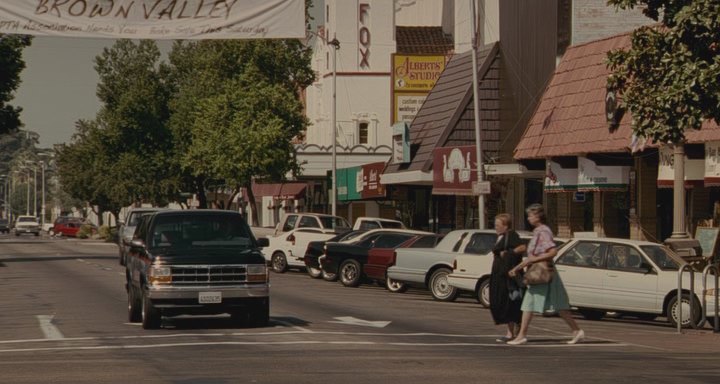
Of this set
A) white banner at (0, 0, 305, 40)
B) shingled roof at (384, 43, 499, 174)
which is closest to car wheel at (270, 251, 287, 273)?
shingled roof at (384, 43, 499, 174)

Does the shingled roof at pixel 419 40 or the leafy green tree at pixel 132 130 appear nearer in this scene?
the leafy green tree at pixel 132 130

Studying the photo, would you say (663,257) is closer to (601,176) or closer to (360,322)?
(360,322)

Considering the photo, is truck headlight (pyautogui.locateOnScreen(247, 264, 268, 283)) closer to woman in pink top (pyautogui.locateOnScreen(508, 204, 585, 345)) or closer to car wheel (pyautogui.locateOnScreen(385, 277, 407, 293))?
woman in pink top (pyautogui.locateOnScreen(508, 204, 585, 345))

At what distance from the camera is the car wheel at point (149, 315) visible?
21.4m

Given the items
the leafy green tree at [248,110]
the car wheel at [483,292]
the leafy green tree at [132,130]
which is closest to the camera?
the car wheel at [483,292]

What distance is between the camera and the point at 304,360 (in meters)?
16.8

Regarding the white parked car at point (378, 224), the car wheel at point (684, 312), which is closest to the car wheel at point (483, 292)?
the car wheel at point (684, 312)

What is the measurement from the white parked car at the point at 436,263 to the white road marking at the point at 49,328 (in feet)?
33.6

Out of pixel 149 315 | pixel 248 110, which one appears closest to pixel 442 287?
pixel 149 315

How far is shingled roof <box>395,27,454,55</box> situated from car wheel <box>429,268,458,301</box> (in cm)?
6367

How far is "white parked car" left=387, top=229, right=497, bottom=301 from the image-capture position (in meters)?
32.3

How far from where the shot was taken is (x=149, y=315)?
21531 mm

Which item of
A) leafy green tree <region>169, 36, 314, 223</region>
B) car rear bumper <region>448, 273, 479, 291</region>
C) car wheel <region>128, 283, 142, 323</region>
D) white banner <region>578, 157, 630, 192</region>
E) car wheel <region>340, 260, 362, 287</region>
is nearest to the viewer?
car wheel <region>128, 283, 142, 323</region>

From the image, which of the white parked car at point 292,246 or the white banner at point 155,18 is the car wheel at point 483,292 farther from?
the white parked car at point 292,246
